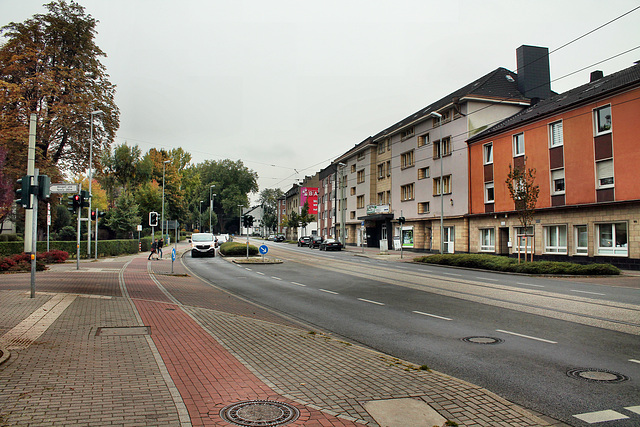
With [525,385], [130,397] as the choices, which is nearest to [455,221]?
[525,385]

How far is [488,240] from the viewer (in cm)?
3306

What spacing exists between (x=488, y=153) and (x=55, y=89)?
31.2 meters

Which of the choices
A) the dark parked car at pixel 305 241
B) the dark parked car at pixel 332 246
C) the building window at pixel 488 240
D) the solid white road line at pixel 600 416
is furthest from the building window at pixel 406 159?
the solid white road line at pixel 600 416

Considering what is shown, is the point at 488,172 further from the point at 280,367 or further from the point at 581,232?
the point at 280,367

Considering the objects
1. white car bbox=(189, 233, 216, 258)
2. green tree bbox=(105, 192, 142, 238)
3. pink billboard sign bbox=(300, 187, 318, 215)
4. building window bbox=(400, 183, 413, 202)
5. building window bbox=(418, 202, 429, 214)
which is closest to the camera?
white car bbox=(189, 233, 216, 258)

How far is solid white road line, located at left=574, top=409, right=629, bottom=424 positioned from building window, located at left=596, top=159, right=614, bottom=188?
22.7 meters

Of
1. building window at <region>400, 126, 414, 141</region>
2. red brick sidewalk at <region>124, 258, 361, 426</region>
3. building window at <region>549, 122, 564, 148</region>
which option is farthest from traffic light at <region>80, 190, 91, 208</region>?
building window at <region>400, 126, 414, 141</region>

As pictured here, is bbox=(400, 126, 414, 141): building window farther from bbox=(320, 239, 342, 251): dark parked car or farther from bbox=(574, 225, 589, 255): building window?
bbox=(574, 225, 589, 255): building window

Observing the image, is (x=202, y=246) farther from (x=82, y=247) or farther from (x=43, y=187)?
(x=43, y=187)

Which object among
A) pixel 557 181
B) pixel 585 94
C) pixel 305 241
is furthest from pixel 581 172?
pixel 305 241

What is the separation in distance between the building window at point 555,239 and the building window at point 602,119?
5.84m

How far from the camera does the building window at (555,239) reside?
85.9 feet

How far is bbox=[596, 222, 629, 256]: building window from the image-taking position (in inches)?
878

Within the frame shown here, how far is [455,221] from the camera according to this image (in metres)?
36.7
